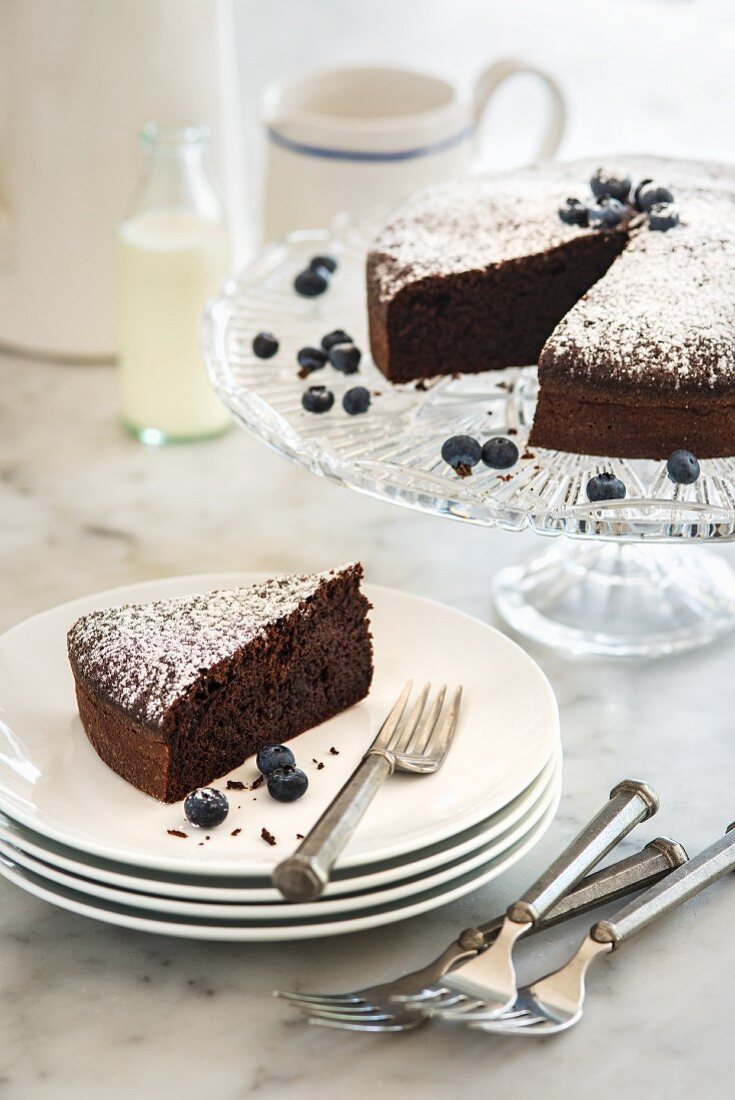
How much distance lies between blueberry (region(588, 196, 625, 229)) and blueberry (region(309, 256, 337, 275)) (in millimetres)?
416

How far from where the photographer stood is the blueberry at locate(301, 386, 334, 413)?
1.86 m

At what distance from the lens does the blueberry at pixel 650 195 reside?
2.12 metres

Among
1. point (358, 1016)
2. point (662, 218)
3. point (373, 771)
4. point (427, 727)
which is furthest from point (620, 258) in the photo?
point (358, 1016)

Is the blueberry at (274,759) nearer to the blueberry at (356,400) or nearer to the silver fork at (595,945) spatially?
the silver fork at (595,945)

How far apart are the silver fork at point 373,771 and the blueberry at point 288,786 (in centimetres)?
6

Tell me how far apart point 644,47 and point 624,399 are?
2797 millimetres

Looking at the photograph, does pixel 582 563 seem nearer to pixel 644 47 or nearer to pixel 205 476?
pixel 205 476

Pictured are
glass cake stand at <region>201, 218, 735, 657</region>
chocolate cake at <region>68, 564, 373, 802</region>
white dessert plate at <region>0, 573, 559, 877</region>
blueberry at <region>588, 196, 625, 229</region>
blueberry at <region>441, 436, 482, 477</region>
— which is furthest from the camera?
blueberry at <region>588, 196, 625, 229</region>

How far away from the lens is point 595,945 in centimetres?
125

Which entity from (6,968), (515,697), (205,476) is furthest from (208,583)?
(205,476)

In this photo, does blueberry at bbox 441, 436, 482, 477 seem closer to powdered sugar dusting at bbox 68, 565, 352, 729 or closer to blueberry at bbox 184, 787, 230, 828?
powdered sugar dusting at bbox 68, 565, 352, 729

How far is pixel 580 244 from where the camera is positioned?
2176mm

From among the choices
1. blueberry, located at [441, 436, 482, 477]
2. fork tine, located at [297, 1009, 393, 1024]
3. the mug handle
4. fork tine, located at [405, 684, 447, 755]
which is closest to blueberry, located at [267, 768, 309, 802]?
fork tine, located at [405, 684, 447, 755]

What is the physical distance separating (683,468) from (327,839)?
2.38 feet
